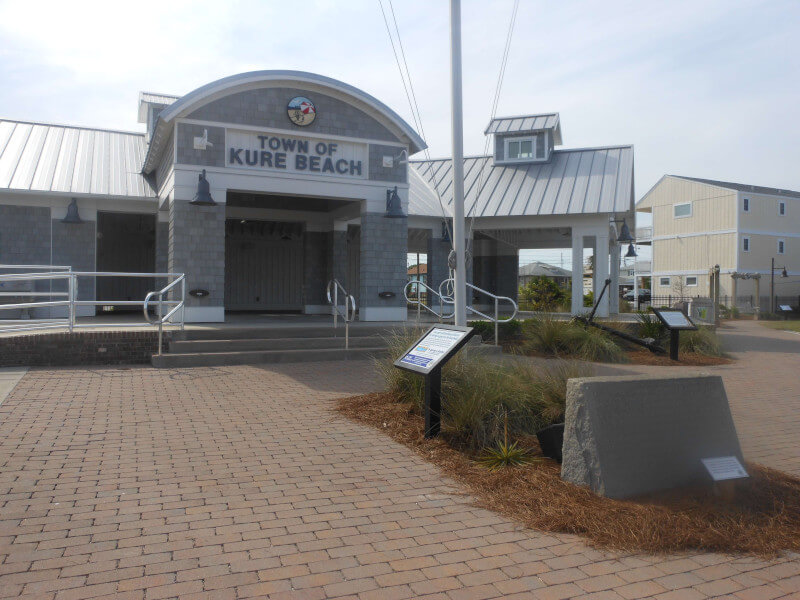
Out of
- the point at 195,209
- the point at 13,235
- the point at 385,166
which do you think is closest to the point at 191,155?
the point at 195,209

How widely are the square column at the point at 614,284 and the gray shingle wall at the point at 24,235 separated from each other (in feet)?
51.2

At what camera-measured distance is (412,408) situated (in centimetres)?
755

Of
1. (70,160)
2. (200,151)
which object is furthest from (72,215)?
(200,151)

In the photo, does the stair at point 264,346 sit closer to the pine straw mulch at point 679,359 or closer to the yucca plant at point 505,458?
A: the pine straw mulch at point 679,359

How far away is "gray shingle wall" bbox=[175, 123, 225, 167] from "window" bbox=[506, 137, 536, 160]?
1209 cm

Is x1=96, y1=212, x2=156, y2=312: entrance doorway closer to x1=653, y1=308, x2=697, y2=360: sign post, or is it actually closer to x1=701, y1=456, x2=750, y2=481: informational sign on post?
x1=653, y1=308, x2=697, y2=360: sign post

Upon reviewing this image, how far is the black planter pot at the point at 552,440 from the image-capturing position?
19.1ft

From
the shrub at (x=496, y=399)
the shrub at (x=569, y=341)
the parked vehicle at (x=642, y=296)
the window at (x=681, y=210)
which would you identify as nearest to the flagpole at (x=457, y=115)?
the shrub at (x=496, y=399)

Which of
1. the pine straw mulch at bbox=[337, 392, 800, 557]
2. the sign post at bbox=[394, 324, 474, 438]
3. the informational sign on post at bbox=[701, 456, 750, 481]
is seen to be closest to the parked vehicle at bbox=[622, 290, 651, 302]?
the sign post at bbox=[394, 324, 474, 438]

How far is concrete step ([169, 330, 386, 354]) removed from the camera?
36.8ft

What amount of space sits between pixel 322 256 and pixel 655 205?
34.0m

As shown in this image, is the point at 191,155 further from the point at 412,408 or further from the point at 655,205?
the point at 655,205

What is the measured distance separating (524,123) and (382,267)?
1050cm

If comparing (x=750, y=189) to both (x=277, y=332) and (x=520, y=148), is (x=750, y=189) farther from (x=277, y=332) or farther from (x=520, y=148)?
(x=277, y=332)
